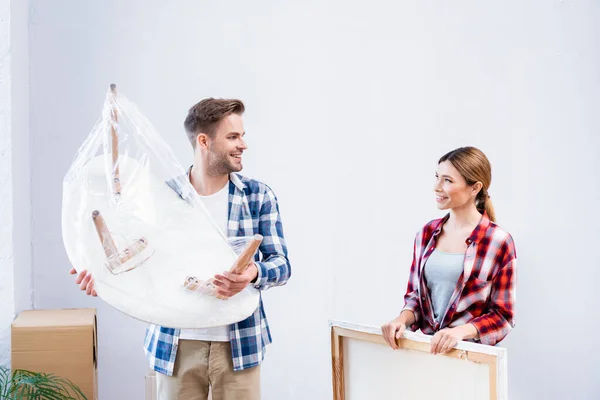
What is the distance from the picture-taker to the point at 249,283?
5.93ft

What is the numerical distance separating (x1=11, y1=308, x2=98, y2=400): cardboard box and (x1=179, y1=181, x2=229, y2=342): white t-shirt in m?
0.62

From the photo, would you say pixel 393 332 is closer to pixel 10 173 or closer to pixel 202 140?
pixel 202 140

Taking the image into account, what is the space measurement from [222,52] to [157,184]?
1.34 meters

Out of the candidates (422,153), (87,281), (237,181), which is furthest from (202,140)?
(422,153)

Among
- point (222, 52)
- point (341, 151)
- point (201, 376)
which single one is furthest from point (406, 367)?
point (222, 52)

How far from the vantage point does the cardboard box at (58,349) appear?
2.29m

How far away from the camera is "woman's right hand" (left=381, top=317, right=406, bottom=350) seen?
182cm

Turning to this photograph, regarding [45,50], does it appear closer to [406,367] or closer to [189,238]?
[189,238]

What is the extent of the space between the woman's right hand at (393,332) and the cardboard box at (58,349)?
1.03 m

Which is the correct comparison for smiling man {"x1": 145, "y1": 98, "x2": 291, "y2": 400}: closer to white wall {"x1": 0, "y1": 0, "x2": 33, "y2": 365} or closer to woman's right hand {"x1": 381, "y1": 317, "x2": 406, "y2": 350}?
woman's right hand {"x1": 381, "y1": 317, "x2": 406, "y2": 350}

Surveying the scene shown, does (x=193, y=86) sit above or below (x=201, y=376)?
above

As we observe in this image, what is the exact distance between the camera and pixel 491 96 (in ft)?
10.5

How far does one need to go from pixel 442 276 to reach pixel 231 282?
1.85ft

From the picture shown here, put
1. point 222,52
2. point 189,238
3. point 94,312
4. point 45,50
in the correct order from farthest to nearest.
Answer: point 222,52 < point 45,50 < point 94,312 < point 189,238
